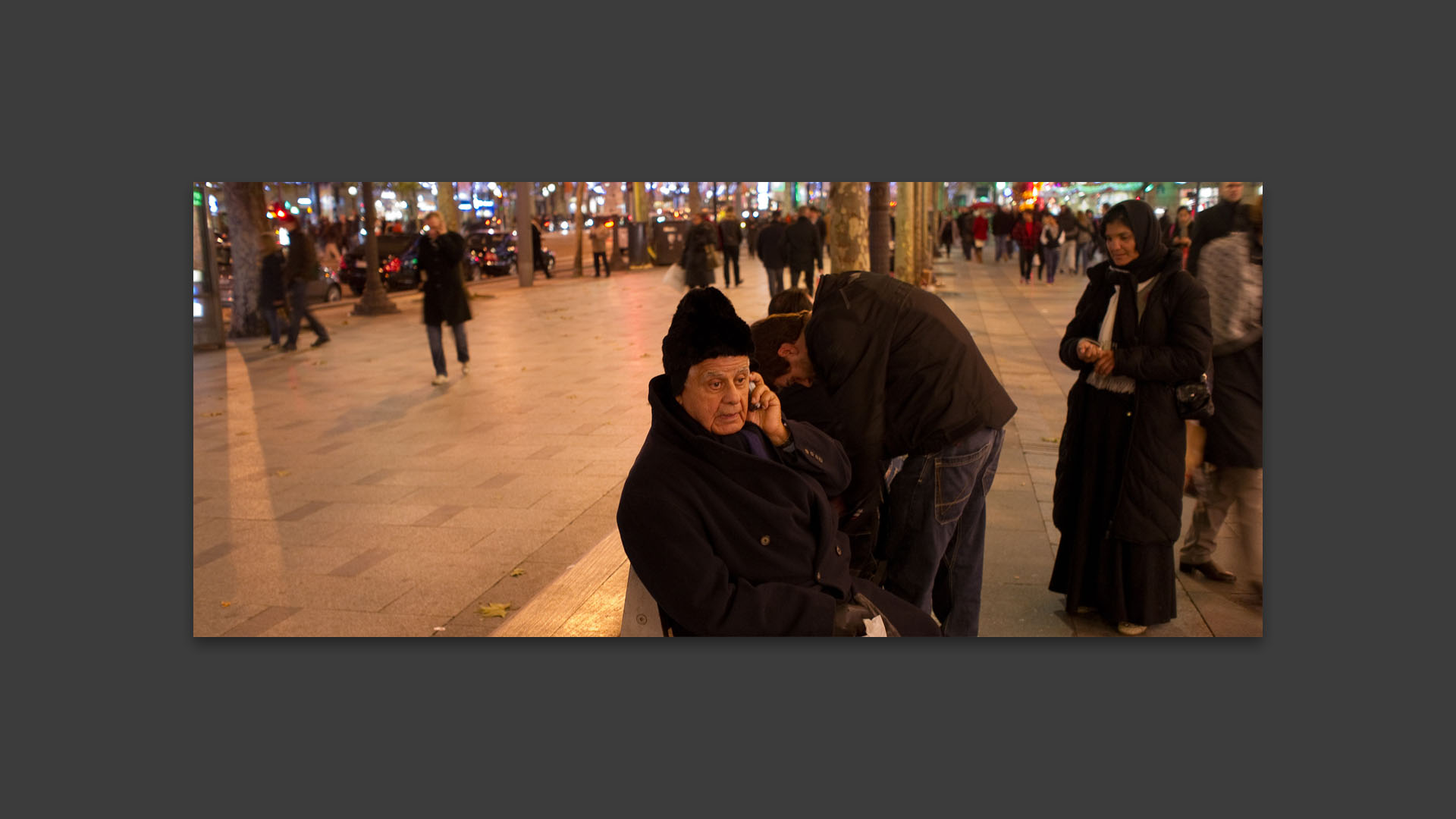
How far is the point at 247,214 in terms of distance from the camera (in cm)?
474

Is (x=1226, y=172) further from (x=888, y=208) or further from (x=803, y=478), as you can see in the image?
(x=888, y=208)

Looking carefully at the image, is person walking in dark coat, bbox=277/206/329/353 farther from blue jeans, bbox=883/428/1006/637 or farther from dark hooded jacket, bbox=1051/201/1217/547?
dark hooded jacket, bbox=1051/201/1217/547

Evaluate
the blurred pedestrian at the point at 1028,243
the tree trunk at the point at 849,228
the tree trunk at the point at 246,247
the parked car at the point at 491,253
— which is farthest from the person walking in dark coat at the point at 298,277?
the blurred pedestrian at the point at 1028,243

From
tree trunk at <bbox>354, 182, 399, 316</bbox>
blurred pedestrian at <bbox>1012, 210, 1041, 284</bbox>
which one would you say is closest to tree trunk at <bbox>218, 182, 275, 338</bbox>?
tree trunk at <bbox>354, 182, 399, 316</bbox>

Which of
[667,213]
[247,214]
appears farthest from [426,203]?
[667,213]

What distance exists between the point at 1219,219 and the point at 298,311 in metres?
4.76

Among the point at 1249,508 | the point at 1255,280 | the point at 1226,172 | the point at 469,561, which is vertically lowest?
the point at 469,561

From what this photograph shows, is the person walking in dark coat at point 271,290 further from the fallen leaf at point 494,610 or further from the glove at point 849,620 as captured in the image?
the glove at point 849,620

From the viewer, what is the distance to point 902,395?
338 centimetres

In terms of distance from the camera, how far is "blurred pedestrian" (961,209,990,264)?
14.6 m

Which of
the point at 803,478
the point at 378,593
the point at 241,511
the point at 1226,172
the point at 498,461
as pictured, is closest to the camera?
the point at 803,478

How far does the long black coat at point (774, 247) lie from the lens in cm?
1392

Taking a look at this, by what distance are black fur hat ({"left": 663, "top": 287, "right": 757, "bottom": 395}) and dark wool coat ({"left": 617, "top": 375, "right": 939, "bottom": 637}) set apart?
73 millimetres

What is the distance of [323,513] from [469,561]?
1.03 metres
